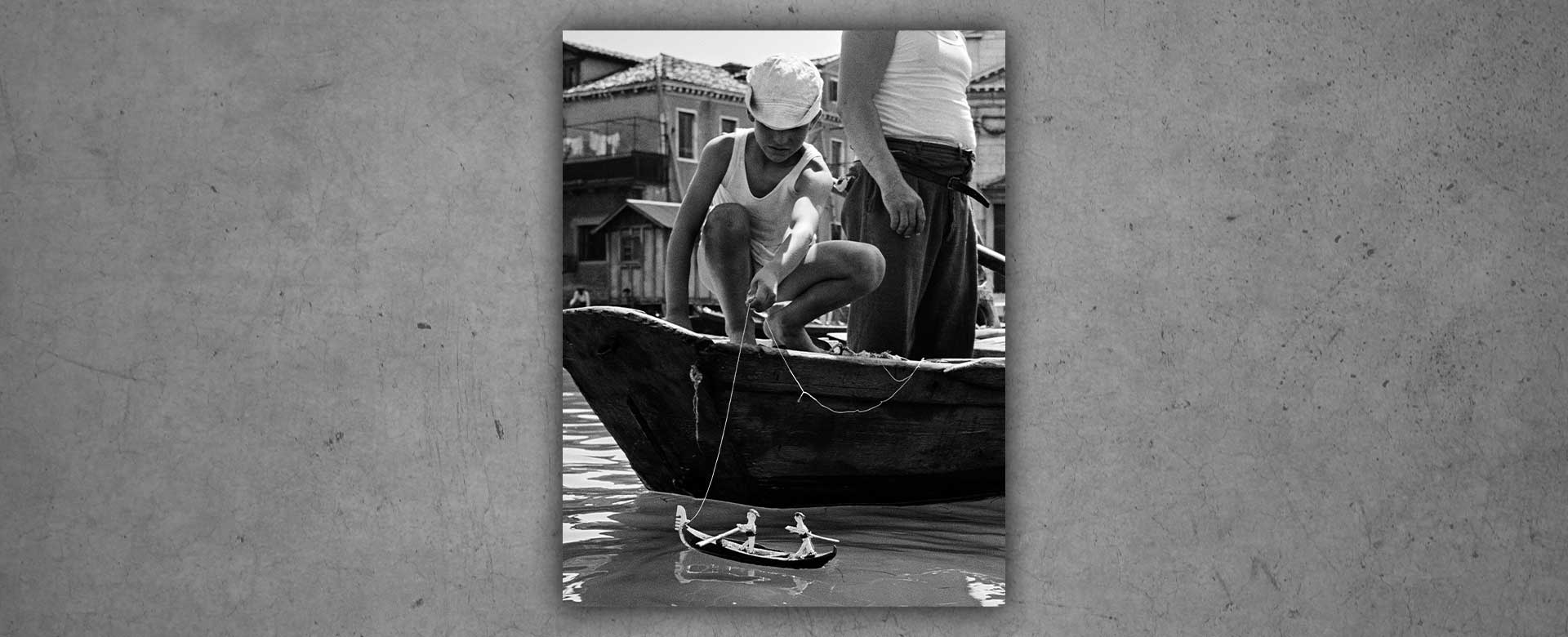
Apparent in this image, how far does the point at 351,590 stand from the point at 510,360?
0.51 m

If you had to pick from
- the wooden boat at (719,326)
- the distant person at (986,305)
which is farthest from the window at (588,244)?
the distant person at (986,305)

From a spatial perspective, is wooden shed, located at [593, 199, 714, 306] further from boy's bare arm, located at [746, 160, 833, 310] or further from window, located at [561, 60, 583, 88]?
window, located at [561, 60, 583, 88]

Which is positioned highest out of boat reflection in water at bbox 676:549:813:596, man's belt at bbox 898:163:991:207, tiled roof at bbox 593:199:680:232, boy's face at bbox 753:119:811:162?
boy's face at bbox 753:119:811:162

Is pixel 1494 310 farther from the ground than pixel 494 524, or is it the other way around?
pixel 1494 310

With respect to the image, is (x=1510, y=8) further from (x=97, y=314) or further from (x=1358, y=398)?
(x=97, y=314)

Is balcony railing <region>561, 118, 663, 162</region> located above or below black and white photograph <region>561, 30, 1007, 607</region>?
above

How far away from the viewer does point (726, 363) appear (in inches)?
95.6

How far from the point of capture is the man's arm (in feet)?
8.01

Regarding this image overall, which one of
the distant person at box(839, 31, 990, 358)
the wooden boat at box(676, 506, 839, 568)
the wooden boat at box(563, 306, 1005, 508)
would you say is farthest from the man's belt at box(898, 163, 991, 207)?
the wooden boat at box(676, 506, 839, 568)

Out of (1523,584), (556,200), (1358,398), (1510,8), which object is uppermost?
(1510,8)

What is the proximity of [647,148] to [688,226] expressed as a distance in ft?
0.55

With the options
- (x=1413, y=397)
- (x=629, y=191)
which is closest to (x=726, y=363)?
(x=629, y=191)

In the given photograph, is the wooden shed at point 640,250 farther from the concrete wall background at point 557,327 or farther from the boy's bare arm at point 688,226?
the concrete wall background at point 557,327

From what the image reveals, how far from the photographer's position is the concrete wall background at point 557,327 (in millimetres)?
2410
